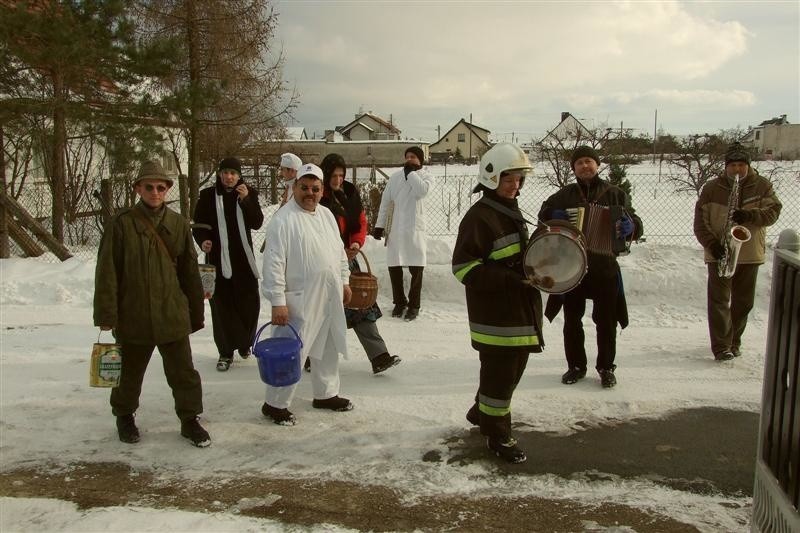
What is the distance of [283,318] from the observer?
4.44 m

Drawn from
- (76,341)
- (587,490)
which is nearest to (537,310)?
(587,490)

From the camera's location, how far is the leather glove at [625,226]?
496 cm

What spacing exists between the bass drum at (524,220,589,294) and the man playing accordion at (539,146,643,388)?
122 centimetres

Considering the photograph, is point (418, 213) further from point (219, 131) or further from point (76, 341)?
point (219, 131)

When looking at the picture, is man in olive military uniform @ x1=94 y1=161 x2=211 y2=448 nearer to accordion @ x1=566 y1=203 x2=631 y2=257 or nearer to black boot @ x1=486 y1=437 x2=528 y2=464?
black boot @ x1=486 y1=437 x2=528 y2=464

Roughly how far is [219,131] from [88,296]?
6.16 metres

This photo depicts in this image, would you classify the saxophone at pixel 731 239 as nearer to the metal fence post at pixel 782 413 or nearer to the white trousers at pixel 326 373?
the metal fence post at pixel 782 413

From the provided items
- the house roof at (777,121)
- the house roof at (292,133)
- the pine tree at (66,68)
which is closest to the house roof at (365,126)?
the house roof at (292,133)

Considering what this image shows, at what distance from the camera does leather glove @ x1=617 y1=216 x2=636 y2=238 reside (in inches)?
195

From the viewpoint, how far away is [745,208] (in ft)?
18.7

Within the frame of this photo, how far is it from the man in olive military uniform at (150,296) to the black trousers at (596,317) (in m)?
2.96

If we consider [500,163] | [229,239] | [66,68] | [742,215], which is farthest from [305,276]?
[66,68]

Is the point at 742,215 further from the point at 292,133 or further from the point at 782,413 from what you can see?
the point at 292,133

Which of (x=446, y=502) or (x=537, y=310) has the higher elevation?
(x=537, y=310)
